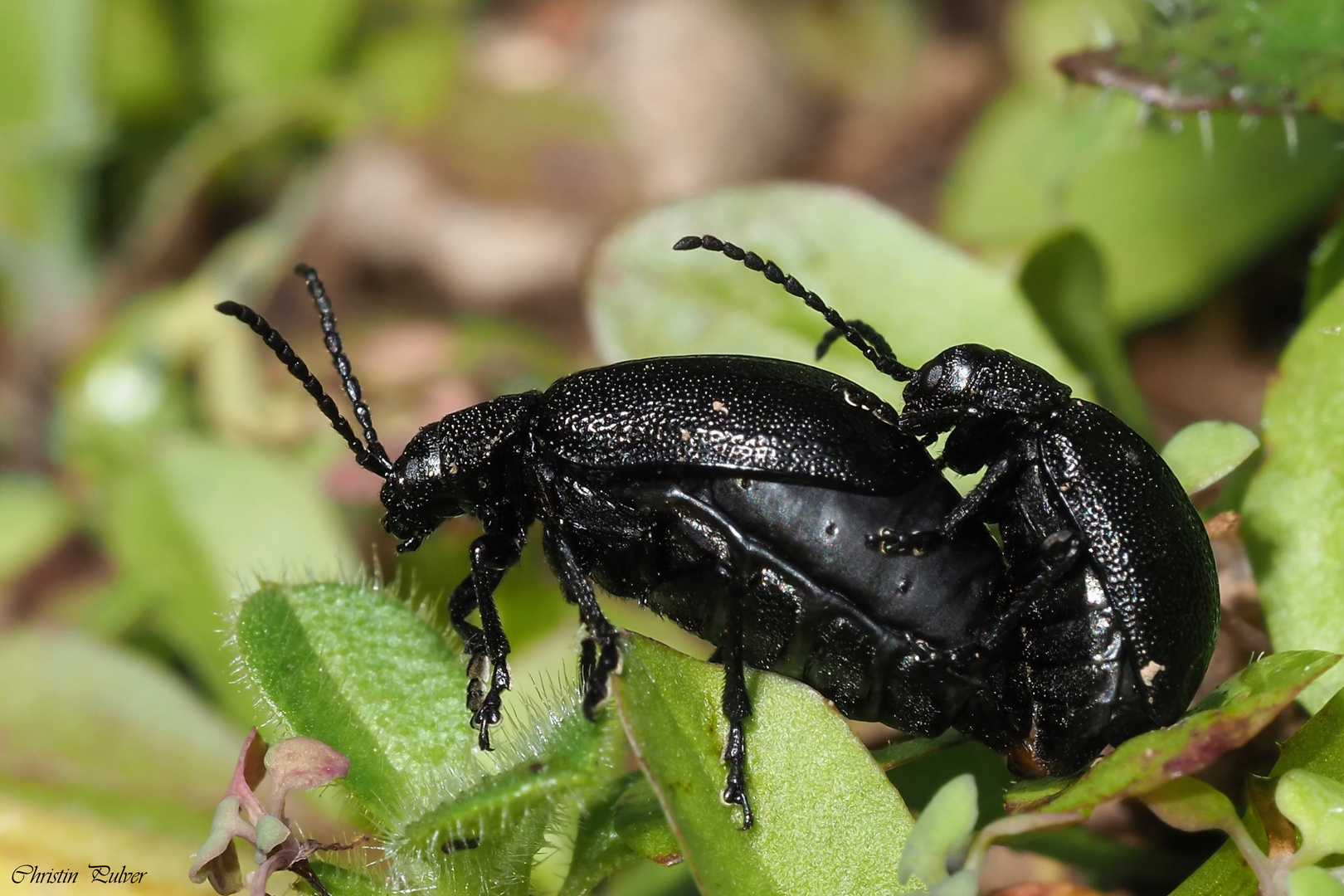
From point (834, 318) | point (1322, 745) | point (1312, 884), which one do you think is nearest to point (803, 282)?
point (834, 318)

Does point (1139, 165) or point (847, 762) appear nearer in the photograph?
point (847, 762)

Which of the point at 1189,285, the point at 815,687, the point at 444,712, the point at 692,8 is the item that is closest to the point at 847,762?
the point at 815,687

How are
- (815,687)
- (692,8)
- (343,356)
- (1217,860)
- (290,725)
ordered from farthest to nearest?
(692,8) < (343,356) < (815,687) < (290,725) < (1217,860)

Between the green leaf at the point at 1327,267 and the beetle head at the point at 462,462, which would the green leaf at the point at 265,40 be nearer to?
the beetle head at the point at 462,462

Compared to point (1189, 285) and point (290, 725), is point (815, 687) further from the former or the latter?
point (1189, 285)

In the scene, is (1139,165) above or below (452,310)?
below

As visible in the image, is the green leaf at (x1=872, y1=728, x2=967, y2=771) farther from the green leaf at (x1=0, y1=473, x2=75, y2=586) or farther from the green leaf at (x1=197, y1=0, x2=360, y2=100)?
the green leaf at (x1=197, y1=0, x2=360, y2=100)
